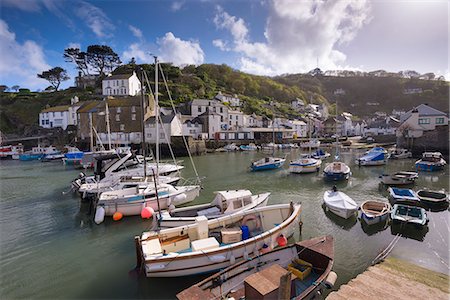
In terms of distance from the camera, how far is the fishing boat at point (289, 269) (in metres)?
6.13

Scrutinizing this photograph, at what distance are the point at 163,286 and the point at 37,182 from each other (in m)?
27.2

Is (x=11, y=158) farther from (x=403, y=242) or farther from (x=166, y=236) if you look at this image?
(x=403, y=242)

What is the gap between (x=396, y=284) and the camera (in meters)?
7.34

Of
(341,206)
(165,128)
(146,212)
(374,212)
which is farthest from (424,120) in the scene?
(146,212)

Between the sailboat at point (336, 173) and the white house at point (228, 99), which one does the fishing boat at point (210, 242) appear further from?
the white house at point (228, 99)

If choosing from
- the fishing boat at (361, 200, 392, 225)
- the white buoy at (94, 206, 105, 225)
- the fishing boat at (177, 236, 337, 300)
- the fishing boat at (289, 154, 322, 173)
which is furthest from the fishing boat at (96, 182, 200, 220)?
the fishing boat at (289, 154, 322, 173)

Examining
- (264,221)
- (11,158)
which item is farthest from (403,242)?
(11,158)

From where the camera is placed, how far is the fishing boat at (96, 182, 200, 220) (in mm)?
14766

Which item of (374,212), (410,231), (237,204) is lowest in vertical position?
(410,231)

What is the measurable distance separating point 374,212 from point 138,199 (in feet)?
46.8

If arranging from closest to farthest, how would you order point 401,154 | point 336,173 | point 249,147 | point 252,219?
point 252,219 < point 336,173 < point 401,154 < point 249,147

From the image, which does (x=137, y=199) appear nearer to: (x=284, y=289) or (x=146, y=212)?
(x=146, y=212)

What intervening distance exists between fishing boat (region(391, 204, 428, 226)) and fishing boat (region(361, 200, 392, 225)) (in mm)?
395

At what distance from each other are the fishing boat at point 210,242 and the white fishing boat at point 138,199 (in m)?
5.43
